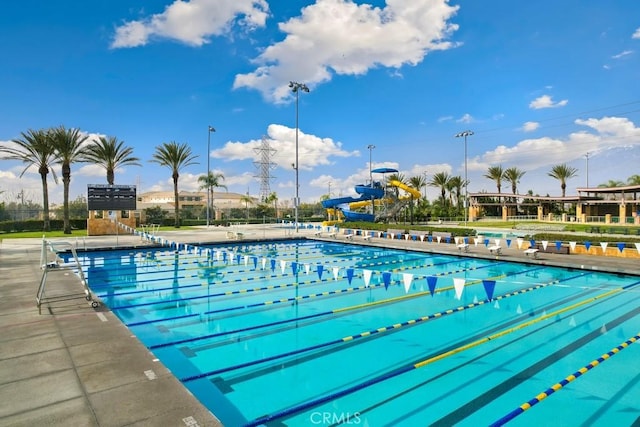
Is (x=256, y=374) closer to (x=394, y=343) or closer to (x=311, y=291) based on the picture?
(x=394, y=343)

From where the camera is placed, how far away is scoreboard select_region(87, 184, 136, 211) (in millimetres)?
28400

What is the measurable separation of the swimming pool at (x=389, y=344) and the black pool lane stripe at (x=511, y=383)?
29mm

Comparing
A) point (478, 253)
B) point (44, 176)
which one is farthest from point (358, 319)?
point (44, 176)

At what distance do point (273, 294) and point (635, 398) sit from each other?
30.7 ft

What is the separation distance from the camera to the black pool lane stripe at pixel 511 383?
5500 mm

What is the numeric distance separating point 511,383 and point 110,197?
98.1ft

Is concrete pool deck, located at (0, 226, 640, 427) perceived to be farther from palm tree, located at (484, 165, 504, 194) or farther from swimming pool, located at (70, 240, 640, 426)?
palm tree, located at (484, 165, 504, 194)

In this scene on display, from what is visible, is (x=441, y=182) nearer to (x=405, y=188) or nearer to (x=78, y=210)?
(x=405, y=188)

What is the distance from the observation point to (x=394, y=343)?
8.25 metres

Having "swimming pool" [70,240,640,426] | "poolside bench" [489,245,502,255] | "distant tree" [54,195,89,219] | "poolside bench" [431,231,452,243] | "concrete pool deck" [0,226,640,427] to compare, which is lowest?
"swimming pool" [70,240,640,426]

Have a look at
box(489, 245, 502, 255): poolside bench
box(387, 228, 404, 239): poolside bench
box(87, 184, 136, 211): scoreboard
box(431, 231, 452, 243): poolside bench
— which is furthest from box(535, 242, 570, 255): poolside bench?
box(87, 184, 136, 211): scoreboard

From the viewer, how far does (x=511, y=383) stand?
651 centimetres

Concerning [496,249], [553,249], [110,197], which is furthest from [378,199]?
[110,197]

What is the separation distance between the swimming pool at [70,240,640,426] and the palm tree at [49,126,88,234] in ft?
72.0
